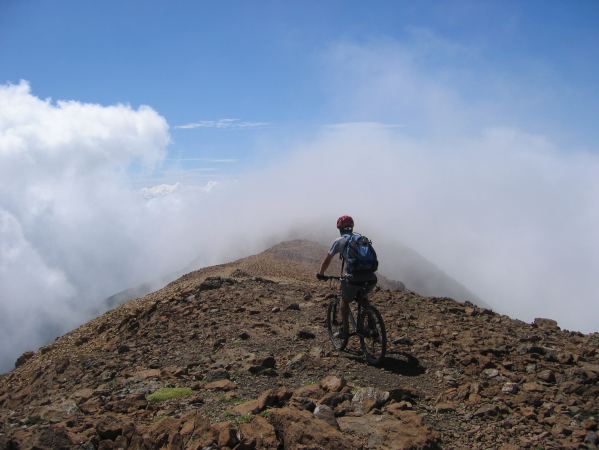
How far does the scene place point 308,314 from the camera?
38.7 ft

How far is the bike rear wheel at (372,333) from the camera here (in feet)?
27.6

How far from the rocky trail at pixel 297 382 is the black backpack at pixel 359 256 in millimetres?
1713

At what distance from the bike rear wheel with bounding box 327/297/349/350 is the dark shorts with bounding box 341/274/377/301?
0.76 metres

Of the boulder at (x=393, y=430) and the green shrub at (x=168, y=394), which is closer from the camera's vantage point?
the boulder at (x=393, y=430)

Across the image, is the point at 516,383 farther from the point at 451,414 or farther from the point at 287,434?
the point at 287,434

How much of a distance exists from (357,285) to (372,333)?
0.92 meters

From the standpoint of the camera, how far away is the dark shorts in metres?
8.59

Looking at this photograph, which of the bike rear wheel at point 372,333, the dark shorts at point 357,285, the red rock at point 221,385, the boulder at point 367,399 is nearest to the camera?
the boulder at point 367,399

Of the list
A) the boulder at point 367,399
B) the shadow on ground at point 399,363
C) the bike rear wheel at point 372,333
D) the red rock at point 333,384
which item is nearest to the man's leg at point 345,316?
the bike rear wheel at point 372,333

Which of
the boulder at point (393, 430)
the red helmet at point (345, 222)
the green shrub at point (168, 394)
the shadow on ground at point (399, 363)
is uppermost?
the red helmet at point (345, 222)

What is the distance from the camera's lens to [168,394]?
7.00 m

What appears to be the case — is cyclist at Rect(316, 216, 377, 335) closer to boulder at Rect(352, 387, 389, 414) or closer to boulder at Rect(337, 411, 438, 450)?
boulder at Rect(352, 387, 389, 414)

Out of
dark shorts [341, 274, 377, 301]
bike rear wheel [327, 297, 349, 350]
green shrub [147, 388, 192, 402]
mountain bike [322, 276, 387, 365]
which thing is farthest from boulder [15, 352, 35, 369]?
dark shorts [341, 274, 377, 301]

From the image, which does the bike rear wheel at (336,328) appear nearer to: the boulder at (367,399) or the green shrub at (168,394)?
the boulder at (367,399)
